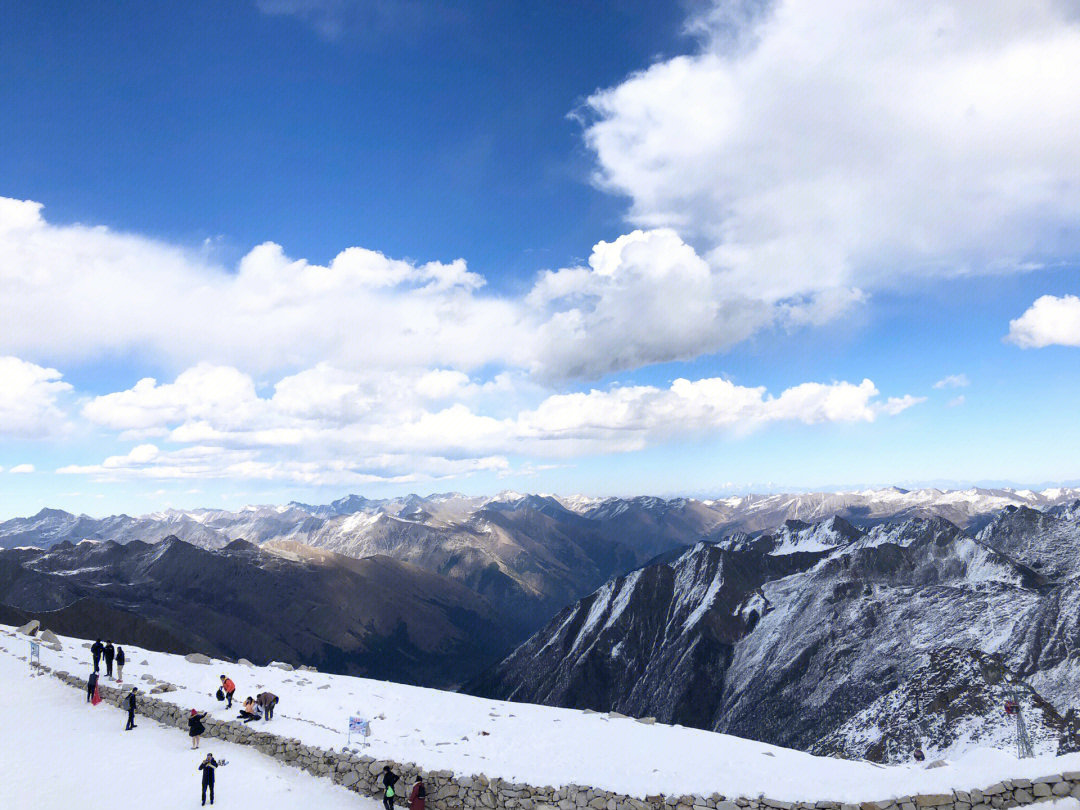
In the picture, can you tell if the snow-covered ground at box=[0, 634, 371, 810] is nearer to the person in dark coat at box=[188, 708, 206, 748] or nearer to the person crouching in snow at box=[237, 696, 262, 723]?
the person in dark coat at box=[188, 708, 206, 748]

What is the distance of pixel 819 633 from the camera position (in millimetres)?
122125

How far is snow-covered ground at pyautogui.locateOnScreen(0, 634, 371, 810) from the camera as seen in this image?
21.8m

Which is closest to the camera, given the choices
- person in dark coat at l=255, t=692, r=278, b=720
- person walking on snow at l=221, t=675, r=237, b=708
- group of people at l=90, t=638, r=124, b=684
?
person in dark coat at l=255, t=692, r=278, b=720

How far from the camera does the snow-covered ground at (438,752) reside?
22625 millimetres

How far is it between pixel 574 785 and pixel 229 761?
1526 centimetres

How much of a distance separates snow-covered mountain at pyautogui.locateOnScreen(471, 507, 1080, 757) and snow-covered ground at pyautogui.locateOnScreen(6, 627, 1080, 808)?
48.5 metres

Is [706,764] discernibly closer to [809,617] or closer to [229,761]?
[229,761]

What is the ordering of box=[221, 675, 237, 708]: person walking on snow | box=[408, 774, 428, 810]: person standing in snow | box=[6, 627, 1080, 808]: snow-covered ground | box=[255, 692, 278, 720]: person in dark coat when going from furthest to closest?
box=[221, 675, 237, 708]: person walking on snow, box=[255, 692, 278, 720]: person in dark coat, box=[6, 627, 1080, 808]: snow-covered ground, box=[408, 774, 428, 810]: person standing in snow

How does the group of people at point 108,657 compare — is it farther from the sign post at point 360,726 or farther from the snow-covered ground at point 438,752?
the sign post at point 360,726

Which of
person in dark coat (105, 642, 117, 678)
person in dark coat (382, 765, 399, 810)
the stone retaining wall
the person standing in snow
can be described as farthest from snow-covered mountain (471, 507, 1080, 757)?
person in dark coat (105, 642, 117, 678)

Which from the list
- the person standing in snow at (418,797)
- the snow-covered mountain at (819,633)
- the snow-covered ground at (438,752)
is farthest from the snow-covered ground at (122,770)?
the snow-covered mountain at (819,633)

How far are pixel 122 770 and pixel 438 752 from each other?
1309 cm

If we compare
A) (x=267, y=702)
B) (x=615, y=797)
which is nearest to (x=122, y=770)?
(x=267, y=702)

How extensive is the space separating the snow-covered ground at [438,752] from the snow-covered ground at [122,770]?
8 centimetres
